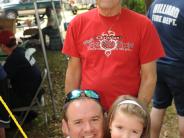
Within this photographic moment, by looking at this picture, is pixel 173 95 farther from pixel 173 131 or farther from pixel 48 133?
pixel 48 133

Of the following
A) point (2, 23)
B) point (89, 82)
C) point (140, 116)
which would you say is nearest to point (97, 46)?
point (89, 82)

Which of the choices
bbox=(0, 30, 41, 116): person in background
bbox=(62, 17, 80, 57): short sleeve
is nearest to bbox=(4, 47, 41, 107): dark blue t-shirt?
bbox=(0, 30, 41, 116): person in background

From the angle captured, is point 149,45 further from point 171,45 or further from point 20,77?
point 20,77

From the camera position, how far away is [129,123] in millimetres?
1811

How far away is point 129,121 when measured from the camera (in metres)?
1.81

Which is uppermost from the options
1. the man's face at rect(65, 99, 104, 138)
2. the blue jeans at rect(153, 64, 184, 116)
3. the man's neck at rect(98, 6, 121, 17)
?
the man's neck at rect(98, 6, 121, 17)

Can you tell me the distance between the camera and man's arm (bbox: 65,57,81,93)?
2.40 m

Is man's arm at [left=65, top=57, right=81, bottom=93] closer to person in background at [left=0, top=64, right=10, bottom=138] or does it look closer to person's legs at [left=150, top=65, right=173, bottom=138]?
person's legs at [left=150, top=65, right=173, bottom=138]

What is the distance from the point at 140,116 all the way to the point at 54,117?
3.45 meters

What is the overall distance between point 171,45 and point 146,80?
2.68ft

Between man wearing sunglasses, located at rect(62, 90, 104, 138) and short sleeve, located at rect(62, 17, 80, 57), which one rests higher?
short sleeve, located at rect(62, 17, 80, 57)

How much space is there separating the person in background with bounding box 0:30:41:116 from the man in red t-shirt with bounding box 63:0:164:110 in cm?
228

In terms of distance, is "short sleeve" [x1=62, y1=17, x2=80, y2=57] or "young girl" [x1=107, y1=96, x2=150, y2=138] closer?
"young girl" [x1=107, y1=96, x2=150, y2=138]

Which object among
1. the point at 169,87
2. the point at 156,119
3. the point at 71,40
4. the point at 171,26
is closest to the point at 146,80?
the point at 71,40
